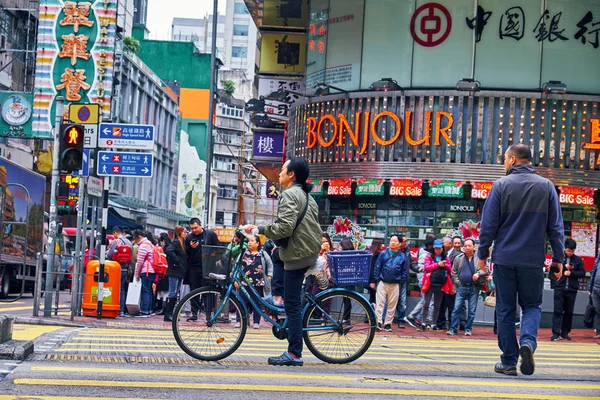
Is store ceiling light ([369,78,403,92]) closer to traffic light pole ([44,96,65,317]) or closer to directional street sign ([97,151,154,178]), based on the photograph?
directional street sign ([97,151,154,178])

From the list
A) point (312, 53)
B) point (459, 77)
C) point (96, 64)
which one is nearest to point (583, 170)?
point (459, 77)

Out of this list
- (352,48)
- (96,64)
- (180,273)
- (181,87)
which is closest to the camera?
(180,273)

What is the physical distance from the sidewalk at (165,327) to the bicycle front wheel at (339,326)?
240 inches

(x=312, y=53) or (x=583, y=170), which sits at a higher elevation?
(x=312, y=53)

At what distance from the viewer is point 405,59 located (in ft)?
81.1

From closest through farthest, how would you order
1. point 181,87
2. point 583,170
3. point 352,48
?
1. point 583,170
2. point 352,48
3. point 181,87

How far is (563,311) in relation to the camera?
62.7 ft

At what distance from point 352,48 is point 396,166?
3367 mm

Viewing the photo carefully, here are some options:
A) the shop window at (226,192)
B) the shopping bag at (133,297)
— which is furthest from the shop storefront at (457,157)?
the shop window at (226,192)

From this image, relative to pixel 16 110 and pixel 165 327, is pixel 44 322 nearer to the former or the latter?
pixel 165 327

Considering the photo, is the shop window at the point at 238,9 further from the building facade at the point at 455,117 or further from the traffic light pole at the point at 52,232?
the traffic light pole at the point at 52,232

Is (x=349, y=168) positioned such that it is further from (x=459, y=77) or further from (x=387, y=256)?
(x=387, y=256)

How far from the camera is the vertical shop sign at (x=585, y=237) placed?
76.6 ft

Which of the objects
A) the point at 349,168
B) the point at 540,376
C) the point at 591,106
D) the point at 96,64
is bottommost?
the point at 540,376
